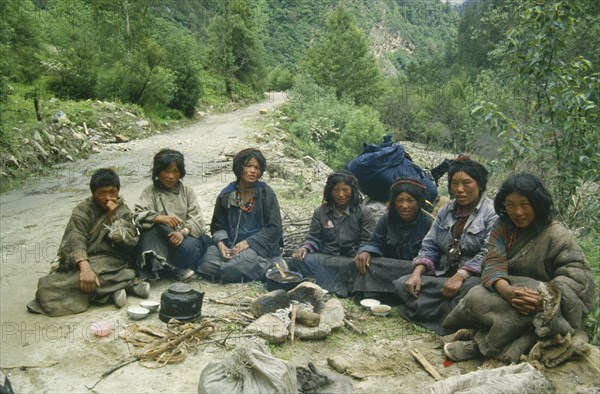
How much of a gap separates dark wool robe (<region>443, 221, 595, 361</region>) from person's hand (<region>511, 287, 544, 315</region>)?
4 cm

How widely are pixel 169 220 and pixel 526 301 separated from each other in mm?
2815

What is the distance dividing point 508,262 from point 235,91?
87.3 feet

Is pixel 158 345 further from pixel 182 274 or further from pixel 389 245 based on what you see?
pixel 389 245

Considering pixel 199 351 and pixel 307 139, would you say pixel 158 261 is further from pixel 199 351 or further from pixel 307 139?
pixel 307 139

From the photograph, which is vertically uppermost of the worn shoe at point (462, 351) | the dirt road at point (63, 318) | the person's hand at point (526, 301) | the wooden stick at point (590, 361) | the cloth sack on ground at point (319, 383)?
the person's hand at point (526, 301)

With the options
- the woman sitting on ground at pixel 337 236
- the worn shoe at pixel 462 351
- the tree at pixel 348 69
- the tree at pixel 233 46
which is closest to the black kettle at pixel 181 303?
the woman sitting on ground at pixel 337 236

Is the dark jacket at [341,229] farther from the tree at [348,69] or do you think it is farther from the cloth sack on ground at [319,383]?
the tree at [348,69]

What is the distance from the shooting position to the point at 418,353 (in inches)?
128

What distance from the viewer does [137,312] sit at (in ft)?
11.8

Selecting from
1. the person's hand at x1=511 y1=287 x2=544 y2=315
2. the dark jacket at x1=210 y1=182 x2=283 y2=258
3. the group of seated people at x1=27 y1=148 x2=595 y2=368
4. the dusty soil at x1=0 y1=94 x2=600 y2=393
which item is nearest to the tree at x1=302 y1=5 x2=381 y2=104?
the dark jacket at x1=210 y1=182 x2=283 y2=258

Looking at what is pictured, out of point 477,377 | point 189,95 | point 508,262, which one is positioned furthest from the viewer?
point 189,95

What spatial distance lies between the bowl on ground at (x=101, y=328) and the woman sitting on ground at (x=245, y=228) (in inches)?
47.1

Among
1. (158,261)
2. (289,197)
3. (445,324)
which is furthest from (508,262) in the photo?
(289,197)

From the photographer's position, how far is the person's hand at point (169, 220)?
13.7 feet
